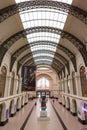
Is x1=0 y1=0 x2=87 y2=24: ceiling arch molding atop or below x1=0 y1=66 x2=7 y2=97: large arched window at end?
atop

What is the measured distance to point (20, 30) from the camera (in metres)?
18.2

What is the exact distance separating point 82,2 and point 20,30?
408 inches

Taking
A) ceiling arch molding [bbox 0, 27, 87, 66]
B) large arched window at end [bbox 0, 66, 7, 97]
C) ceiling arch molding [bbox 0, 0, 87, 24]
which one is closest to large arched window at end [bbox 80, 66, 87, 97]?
ceiling arch molding [bbox 0, 27, 87, 66]

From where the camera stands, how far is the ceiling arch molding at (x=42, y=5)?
12841mm

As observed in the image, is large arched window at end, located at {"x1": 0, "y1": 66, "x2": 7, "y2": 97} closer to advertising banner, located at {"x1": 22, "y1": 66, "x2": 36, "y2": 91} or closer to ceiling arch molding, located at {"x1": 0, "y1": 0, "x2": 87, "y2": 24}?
advertising banner, located at {"x1": 22, "y1": 66, "x2": 36, "y2": 91}

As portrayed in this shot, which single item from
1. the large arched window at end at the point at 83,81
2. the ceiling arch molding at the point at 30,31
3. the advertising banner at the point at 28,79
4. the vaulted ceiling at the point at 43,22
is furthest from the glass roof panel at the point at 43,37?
the large arched window at end at the point at 83,81

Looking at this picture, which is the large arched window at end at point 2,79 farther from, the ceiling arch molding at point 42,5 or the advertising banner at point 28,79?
the ceiling arch molding at point 42,5

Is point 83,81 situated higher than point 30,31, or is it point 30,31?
point 30,31

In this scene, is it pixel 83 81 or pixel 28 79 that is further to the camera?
pixel 28 79

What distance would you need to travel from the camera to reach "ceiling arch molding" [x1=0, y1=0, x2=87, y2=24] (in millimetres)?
12841

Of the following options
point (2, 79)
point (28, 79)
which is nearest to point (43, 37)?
point (28, 79)

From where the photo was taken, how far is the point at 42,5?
13672mm

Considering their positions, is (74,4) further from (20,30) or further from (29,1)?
(20,30)

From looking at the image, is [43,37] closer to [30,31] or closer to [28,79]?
[30,31]
